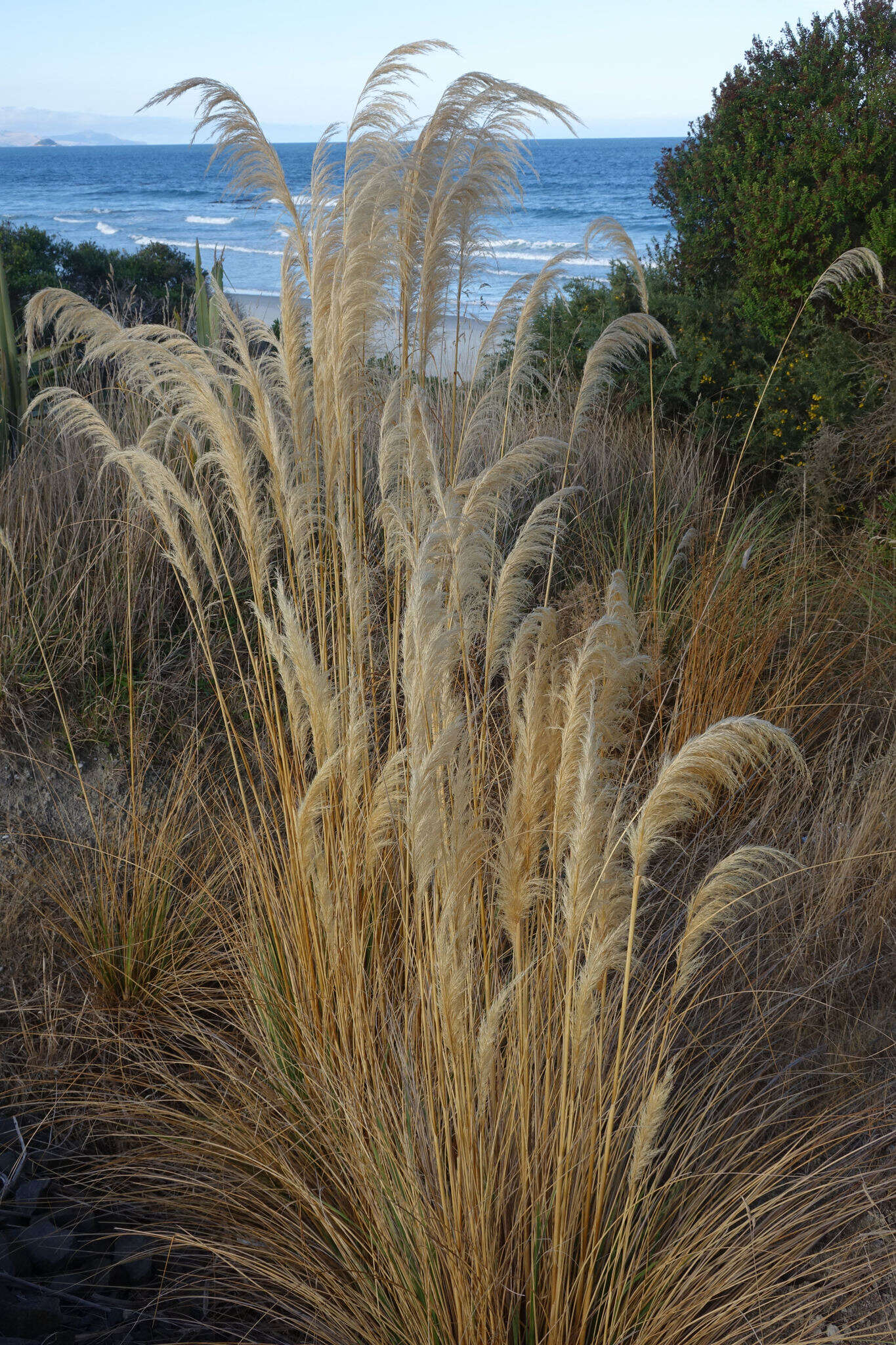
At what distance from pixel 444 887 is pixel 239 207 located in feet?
46.7

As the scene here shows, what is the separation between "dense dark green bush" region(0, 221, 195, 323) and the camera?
11227 millimetres

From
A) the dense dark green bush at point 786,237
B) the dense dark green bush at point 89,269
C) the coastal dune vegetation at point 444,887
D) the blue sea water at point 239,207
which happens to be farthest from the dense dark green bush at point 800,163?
the dense dark green bush at point 89,269

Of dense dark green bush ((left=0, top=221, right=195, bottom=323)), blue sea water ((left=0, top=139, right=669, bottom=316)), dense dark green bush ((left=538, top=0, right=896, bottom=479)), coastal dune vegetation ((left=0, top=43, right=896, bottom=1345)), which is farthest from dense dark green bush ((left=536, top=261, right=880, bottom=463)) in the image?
blue sea water ((left=0, top=139, right=669, bottom=316))

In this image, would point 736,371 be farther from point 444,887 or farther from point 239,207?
point 239,207

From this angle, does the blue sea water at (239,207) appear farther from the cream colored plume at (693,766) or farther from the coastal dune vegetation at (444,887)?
the cream colored plume at (693,766)

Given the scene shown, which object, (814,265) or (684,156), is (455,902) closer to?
(814,265)

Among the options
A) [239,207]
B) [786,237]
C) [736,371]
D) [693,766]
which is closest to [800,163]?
[786,237]

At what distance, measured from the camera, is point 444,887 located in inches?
65.4

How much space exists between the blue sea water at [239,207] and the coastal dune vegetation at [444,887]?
10575 mm

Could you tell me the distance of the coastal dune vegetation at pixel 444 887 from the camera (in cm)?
173

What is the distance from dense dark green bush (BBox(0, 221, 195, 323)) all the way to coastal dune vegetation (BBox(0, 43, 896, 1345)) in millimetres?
8293

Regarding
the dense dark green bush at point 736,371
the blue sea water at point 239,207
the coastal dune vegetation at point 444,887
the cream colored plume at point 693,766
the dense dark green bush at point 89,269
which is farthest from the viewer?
the blue sea water at point 239,207

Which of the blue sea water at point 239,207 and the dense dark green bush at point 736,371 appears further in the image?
the blue sea water at point 239,207

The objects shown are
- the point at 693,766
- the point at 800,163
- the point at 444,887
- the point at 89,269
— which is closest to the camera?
the point at 693,766
